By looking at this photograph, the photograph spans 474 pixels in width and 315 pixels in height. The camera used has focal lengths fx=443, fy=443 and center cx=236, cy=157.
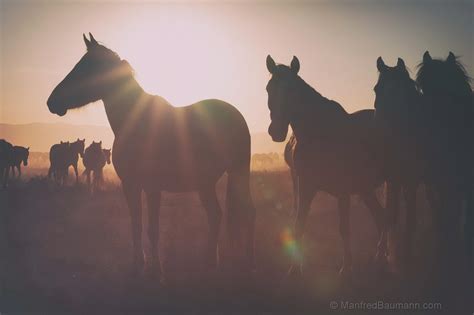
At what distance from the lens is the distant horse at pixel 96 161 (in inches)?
292

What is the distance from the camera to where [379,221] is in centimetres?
548

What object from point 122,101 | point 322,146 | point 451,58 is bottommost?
point 322,146

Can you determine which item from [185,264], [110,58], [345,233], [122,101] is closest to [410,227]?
[345,233]

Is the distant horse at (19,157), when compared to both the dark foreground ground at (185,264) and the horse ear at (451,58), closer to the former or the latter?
the dark foreground ground at (185,264)

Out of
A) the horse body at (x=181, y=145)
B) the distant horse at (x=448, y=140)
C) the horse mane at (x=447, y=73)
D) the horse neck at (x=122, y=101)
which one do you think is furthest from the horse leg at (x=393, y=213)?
the horse neck at (x=122, y=101)

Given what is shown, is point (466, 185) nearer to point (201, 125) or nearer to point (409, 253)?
point (409, 253)

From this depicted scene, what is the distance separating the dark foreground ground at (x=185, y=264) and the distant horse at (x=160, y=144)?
0.40 m

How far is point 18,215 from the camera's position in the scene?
6.30 m

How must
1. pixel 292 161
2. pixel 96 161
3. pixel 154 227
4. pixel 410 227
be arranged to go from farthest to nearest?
pixel 96 161 → pixel 292 161 → pixel 410 227 → pixel 154 227

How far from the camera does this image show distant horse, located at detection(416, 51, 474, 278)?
5.40m

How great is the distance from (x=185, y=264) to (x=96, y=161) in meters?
3.15

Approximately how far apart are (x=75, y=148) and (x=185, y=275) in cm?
348

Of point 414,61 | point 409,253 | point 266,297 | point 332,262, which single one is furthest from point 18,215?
point 414,61

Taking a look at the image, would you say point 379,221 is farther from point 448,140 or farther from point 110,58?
point 110,58
